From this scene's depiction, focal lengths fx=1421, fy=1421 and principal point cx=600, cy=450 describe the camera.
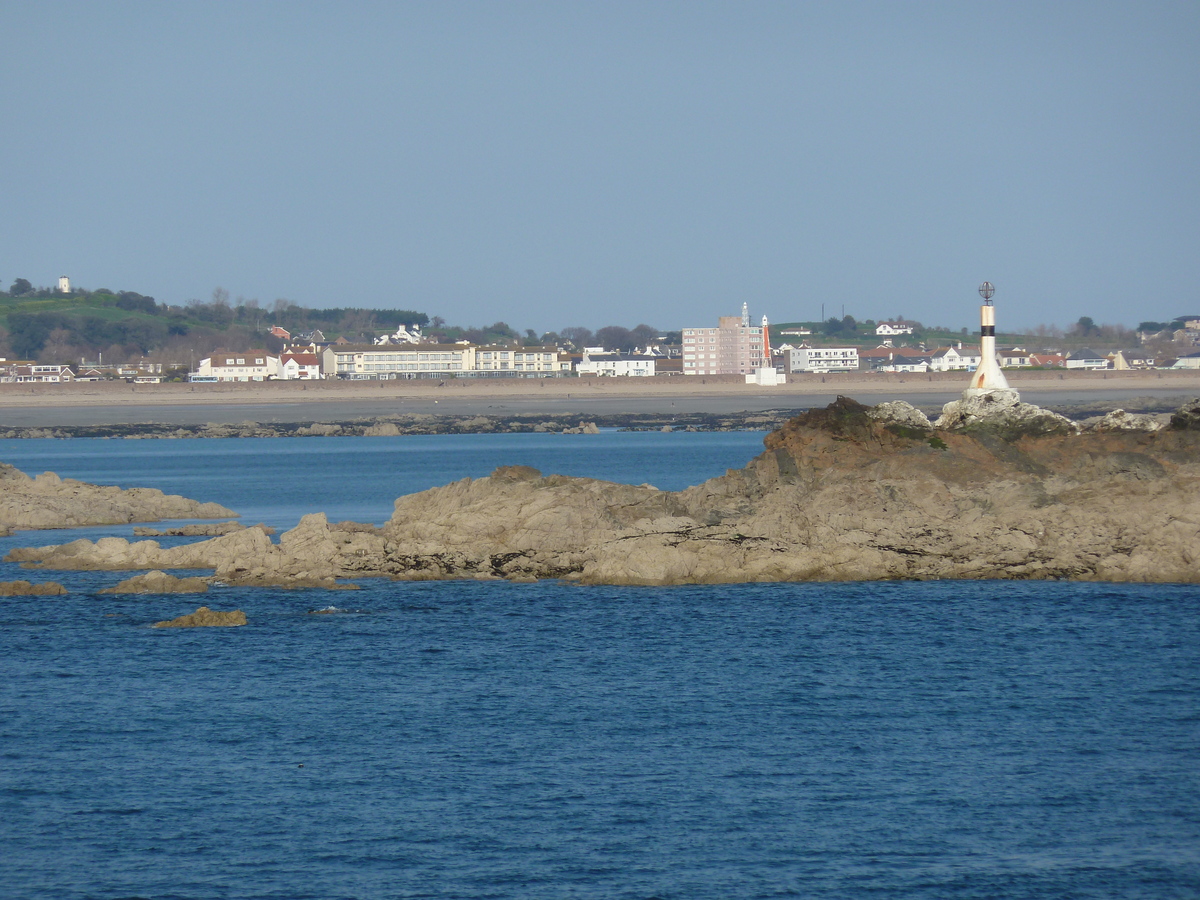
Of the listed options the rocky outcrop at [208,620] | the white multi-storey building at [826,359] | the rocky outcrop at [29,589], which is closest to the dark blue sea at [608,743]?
the rocky outcrop at [208,620]

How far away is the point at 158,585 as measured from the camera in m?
24.2

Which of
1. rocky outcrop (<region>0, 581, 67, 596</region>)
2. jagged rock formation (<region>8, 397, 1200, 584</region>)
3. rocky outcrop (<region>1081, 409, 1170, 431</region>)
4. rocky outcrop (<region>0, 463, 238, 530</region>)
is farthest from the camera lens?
rocky outcrop (<region>0, 463, 238, 530</region>)

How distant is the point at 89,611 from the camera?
22.3 metres

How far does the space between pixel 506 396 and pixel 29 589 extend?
301ft

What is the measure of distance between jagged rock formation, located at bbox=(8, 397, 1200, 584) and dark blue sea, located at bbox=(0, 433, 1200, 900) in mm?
823

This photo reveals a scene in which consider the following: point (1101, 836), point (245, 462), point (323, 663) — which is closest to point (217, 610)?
point (323, 663)

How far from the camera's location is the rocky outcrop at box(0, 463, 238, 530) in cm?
3475

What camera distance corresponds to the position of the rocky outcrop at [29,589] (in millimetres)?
24016

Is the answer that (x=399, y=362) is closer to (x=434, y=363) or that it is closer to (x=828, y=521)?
(x=434, y=363)

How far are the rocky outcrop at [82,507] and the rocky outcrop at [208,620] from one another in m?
14.5

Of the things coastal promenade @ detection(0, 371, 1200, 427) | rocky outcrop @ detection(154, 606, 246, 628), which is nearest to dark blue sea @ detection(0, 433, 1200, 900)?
rocky outcrop @ detection(154, 606, 246, 628)

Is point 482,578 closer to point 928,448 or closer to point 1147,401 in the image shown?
point 928,448

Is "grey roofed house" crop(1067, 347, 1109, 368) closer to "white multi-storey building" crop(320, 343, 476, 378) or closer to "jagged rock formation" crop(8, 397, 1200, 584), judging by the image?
"white multi-storey building" crop(320, 343, 476, 378)

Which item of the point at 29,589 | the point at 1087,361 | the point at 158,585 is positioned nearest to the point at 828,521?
the point at 158,585
